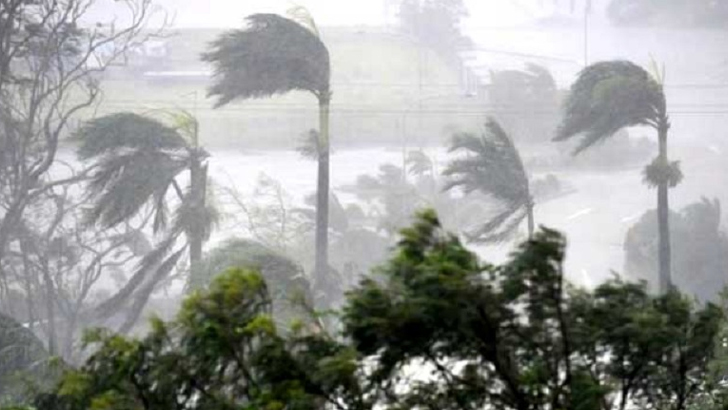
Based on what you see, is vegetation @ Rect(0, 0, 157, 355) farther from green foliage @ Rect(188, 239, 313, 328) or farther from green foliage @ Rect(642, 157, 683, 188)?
green foliage @ Rect(642, 157, 683, 188)

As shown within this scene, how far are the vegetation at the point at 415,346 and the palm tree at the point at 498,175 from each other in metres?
4.10

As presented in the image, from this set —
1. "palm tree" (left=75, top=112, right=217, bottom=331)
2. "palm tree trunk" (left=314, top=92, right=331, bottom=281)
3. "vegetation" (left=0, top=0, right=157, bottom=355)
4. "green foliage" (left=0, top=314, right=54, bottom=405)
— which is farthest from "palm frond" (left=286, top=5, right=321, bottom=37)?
"green foliage" (left=0, top=314, right=54, bottom=405)

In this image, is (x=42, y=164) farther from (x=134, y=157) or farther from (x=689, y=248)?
(x=689, y=248)

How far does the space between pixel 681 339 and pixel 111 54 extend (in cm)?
575

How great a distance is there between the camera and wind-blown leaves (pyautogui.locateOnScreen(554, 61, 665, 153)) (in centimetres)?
661

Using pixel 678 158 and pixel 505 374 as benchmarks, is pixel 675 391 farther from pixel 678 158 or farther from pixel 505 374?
pixel 678 158

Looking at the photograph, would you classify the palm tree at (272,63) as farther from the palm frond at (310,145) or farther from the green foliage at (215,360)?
the green foliage at (215,360)

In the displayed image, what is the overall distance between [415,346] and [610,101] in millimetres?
4461

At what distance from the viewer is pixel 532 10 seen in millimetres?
9336

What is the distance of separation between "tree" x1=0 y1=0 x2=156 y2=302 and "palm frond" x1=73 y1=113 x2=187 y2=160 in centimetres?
57

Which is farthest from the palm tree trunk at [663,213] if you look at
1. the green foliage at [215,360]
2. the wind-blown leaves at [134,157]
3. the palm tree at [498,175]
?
the green foliage at [215,360]

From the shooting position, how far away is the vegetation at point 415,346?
2.30 meters

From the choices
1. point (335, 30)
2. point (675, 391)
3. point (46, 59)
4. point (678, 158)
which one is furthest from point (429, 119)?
point (675, 391)

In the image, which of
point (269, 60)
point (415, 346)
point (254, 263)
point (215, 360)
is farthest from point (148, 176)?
point (415, 346)
